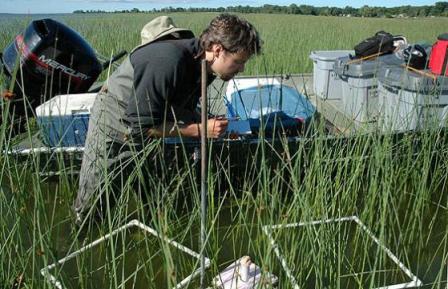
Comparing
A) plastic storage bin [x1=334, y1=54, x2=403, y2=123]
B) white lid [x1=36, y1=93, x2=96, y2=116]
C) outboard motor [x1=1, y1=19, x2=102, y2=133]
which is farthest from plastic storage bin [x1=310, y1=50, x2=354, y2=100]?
white lid [x1=36, y1=93, x2=96, y2=116]

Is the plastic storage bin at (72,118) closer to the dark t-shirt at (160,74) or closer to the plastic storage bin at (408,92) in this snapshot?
the dark t-shirt at (160,74)

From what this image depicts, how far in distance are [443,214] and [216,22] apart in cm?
163

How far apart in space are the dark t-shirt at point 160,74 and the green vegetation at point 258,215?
17 centimetres

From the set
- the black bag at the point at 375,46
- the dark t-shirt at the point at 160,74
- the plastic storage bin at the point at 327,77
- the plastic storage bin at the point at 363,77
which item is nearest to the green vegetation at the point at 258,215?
the dark t-shirt at the point at 160,74

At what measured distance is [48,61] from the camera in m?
2.81

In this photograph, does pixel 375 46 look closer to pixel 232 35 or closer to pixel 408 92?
pixel 408 92

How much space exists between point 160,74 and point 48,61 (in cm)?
122

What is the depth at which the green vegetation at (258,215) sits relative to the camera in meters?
1.41

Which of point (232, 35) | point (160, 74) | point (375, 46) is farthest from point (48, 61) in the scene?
point (375, 46)

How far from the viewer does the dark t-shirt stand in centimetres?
192

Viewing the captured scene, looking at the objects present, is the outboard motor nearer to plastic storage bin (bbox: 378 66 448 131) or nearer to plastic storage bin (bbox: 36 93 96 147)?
plastic storage bin (bbox: 36 93 96 147)

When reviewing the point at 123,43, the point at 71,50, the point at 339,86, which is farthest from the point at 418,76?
the point at 123,43

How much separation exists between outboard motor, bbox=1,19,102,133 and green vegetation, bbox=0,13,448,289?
455mm

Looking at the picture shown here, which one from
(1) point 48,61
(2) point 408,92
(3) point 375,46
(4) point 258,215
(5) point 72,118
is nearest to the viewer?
(4) point 258,215
